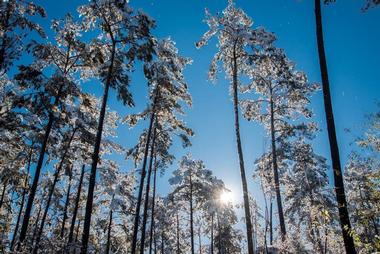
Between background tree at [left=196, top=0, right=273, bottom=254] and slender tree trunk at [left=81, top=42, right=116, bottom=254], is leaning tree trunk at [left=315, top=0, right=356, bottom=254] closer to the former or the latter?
background tree at [left=196, top=0, right=273, bottom=254]

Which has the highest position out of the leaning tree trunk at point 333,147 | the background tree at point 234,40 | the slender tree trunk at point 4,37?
the background tree at point 234,40

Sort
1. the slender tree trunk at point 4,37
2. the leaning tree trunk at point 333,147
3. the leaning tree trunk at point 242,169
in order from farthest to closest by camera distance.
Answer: the leaning tree trunk at point 242,169 < the slender tree trunk at point 4,37 < the leaning tree trunk at point 333,147

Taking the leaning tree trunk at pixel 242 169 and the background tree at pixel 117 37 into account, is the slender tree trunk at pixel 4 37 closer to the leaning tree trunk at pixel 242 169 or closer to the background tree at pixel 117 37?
the background tree at pixel 117 37

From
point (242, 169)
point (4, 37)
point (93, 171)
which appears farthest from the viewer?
point (242, 169)

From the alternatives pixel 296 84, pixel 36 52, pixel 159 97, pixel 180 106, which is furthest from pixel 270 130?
pixel 36 52

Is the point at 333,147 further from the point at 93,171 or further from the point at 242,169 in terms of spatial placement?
the point at 93,171

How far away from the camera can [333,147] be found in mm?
10414

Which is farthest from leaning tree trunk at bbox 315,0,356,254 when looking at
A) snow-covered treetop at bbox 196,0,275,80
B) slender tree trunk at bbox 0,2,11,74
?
slender tree trunk at bbox 0,2,11,74

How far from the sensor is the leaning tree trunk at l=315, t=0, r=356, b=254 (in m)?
9.13

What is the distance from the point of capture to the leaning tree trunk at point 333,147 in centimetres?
913

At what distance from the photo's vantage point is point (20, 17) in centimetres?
1290

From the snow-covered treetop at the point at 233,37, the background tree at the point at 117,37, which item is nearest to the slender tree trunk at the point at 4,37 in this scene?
the background tree at the point at 117,37

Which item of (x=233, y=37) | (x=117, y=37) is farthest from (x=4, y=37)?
(x=233, y=37)

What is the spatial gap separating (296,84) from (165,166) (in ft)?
41.4
